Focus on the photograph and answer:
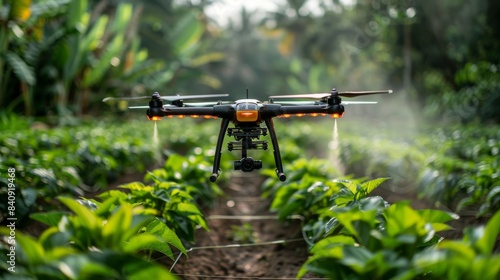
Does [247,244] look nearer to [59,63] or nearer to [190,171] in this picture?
[190,171]

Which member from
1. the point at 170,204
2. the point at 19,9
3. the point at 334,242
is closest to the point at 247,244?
the point at 170,204

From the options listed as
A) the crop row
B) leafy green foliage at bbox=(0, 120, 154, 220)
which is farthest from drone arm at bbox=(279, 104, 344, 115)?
leafy green foliage at bbox=(0, 120, 154, 220)

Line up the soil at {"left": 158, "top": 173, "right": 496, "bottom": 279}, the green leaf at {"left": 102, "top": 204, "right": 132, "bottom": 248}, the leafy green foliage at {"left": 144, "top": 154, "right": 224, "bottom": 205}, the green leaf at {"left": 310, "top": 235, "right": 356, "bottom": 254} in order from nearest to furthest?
the green leaf at {"left": 102, "top": 204, "right": 132, "bottom": 248} → the green leaf at {"left": 310, "top": 235, "right": 356, "bottom": 254} → the soil at {"left": 158, "top": 173, "right": 496, "bottom": 279} → the leafy green foliage at {"left": 144, "top": 154, "right": 224, "bottom": 205}

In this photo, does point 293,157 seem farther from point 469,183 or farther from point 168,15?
point 168,15

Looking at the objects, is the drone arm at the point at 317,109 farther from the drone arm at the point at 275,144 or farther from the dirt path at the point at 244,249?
the dirt path at the point at 244,249

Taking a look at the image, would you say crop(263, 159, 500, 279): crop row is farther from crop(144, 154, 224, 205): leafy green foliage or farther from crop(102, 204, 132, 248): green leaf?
crop(144, 154, 224, 205): leafy green foliage

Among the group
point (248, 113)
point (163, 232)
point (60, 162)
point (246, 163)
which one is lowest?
point (163, 232)

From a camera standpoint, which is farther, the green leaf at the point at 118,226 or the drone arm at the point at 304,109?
the drone arm at the point at 304,109

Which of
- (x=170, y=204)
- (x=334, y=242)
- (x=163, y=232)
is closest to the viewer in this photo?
(x=334, y=242)

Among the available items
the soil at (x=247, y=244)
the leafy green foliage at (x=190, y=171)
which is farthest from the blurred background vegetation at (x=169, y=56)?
the soil at (x=247, y=244)
